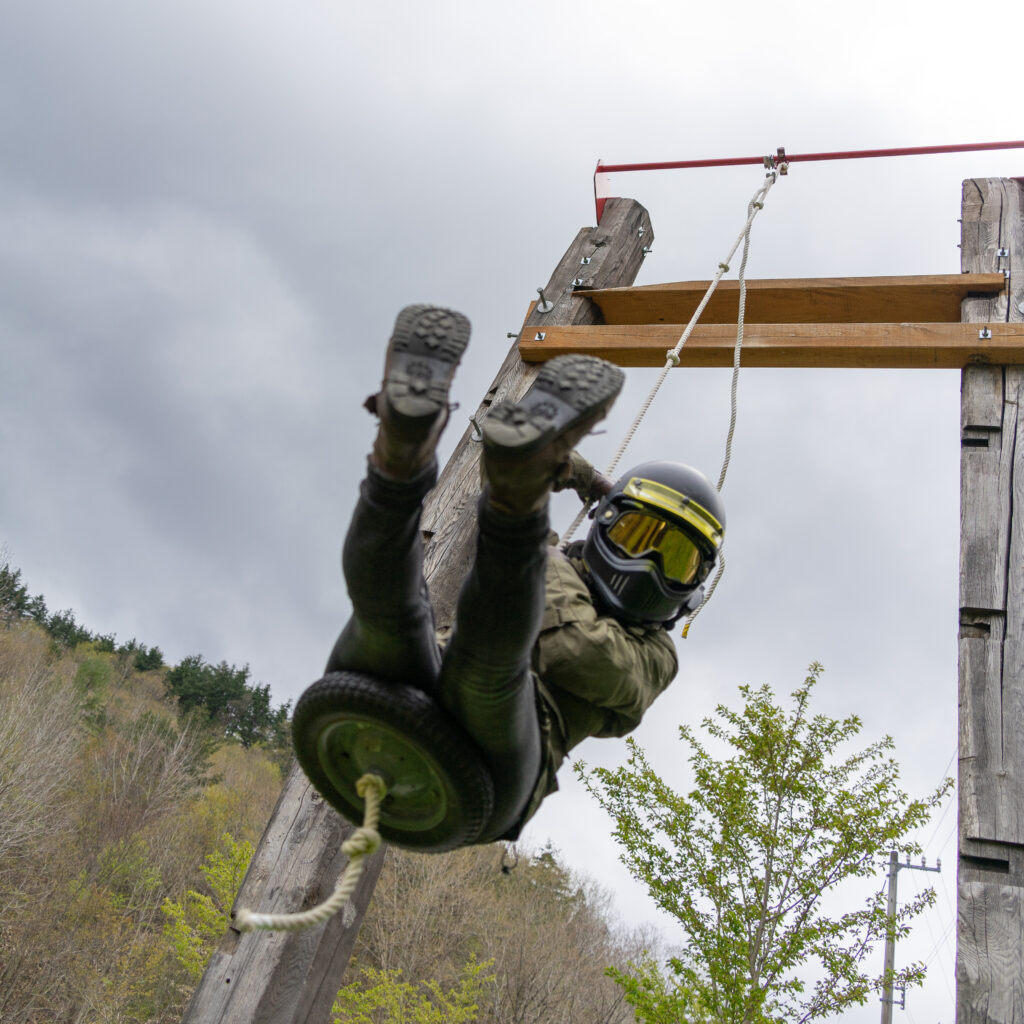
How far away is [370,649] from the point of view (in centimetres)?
180

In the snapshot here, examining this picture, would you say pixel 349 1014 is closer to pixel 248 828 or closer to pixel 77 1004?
pixel 77 1004

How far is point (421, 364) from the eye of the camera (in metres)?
1.58

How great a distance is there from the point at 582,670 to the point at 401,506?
0.77 m

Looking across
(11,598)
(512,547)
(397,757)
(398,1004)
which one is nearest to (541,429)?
(512,547)

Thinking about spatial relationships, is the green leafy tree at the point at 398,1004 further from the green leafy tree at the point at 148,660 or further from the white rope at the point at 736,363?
the green leafy tree at the point at 148,660

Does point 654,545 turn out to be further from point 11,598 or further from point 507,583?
point 11,598

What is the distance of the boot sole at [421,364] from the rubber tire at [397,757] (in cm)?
58

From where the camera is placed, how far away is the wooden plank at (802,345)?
11.3 ft

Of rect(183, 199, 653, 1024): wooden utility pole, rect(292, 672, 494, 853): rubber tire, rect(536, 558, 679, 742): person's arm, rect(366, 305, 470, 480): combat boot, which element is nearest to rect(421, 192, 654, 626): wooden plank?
rect(183, 199, 653, 1024): wooden utility pole

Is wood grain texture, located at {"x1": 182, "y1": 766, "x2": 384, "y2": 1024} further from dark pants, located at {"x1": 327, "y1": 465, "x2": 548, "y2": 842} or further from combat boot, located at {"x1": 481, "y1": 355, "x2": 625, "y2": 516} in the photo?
combat boot, located at {"x1": 481, "y1": 355, "x2": 625, "y2": 516}

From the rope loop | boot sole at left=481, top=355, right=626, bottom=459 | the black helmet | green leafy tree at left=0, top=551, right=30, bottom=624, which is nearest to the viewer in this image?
boot sole at left=481, top=355, right=626, bottom=459

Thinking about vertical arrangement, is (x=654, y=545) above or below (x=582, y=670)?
above

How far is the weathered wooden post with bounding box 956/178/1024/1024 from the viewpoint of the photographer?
2.45m

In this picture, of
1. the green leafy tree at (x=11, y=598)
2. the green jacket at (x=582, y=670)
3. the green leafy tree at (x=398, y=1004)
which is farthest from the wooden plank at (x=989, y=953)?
the green leafy tree at (x=11, y=598)
